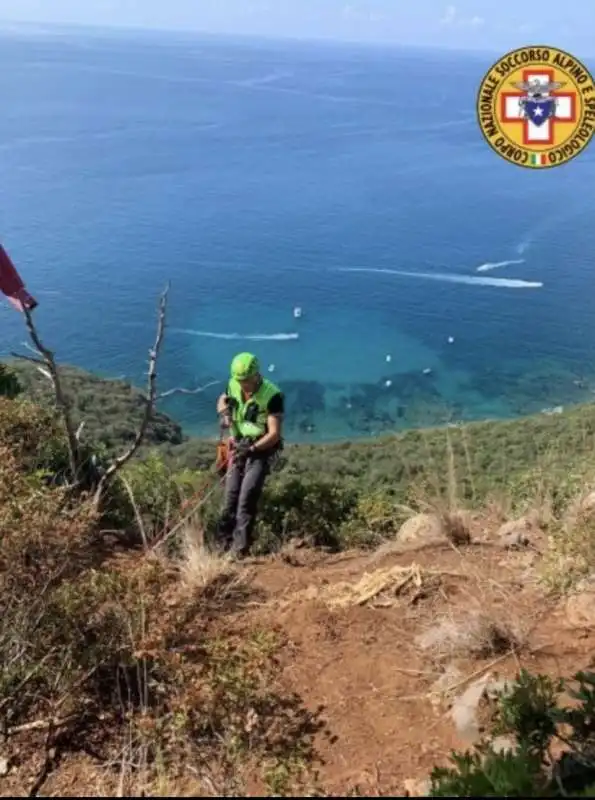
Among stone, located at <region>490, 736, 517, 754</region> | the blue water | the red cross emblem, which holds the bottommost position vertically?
the blue water

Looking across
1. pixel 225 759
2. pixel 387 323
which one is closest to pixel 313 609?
pixel 225 759

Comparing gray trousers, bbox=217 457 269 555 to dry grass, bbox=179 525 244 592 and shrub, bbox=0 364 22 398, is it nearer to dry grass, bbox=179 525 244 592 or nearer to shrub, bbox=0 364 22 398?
dry grass, bbox=179 525 244 592

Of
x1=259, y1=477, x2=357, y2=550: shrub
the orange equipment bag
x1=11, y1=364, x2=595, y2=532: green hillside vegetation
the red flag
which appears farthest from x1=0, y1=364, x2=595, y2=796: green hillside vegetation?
x1=11, y1=364, x2=595, y2=532: green hillside vegetation

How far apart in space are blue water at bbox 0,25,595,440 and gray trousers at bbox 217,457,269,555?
16479 millimetres

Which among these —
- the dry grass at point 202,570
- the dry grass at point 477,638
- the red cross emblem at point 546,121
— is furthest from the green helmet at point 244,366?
the red cross emblem at point 546,121

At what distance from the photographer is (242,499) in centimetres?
545

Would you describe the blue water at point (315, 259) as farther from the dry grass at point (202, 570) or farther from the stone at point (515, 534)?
the dry grass at point (202, 570)

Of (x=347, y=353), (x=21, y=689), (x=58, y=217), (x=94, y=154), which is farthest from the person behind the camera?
(x=94, y=154)

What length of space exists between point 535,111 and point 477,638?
180 inches

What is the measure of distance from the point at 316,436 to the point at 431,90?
127 m

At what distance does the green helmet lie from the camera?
5.23m

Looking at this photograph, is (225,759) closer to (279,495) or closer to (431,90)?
(279,495)

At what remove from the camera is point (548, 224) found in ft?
215

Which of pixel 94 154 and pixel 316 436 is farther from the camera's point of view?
pixel 94 154
